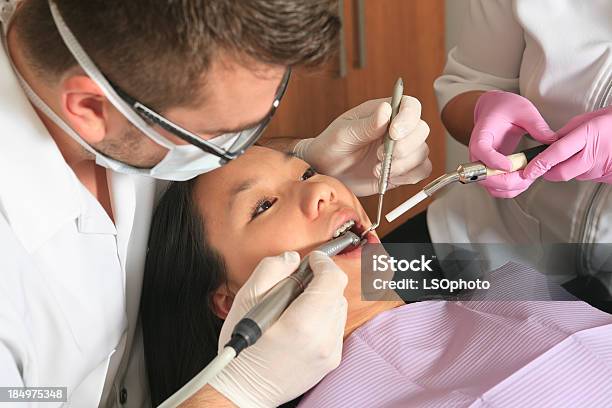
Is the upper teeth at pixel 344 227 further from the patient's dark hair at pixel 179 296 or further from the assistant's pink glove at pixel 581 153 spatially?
the assistant's pink glove at pixel 581 153

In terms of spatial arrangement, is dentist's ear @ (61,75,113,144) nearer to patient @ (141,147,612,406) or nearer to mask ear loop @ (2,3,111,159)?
mask ear loop @ (2,3,111,159)

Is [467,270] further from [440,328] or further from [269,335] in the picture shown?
[269,335]

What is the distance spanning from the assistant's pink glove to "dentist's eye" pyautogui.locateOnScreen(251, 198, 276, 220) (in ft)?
1.59

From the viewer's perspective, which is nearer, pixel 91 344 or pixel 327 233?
pixel 91 344

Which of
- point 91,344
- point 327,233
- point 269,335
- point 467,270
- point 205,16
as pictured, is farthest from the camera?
point 467,270

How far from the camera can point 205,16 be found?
1.01 m

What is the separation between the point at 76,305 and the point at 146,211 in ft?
1.00

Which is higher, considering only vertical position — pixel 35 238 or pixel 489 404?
pixel 35 238

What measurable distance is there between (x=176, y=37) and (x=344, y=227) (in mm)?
552

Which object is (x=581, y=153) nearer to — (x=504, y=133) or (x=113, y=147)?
(x=504, y=133)

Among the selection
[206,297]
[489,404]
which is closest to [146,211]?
[206,297]

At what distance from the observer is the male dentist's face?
1.10 meters

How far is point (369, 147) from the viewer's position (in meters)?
1.66

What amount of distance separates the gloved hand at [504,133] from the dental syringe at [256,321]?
1.11 ft
